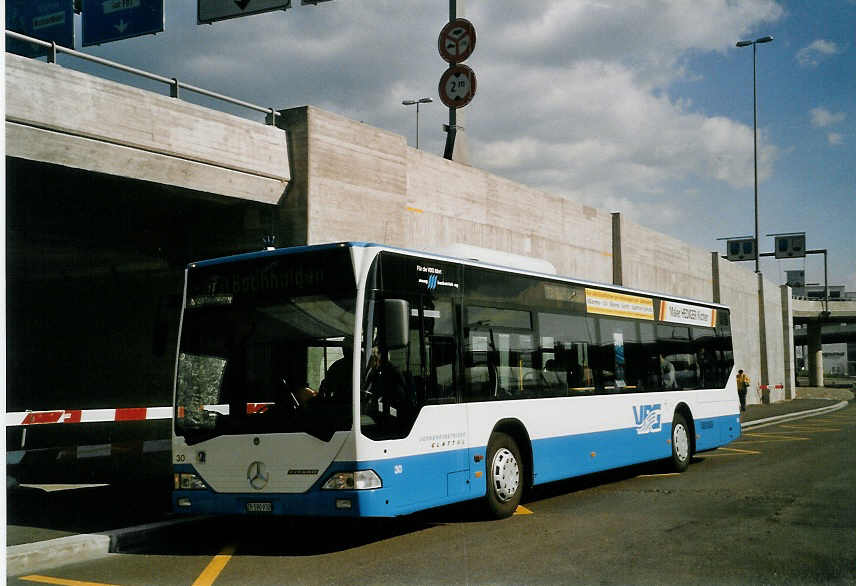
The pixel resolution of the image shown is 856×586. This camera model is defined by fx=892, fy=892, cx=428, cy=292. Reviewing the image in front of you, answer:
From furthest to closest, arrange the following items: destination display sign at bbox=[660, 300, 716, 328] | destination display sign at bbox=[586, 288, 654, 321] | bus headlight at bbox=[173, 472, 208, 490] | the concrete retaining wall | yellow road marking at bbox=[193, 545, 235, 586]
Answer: destination display sign at bbox=[660, 300, 716, 328] < destination display sign at bbox=[586, 288, 654, 321] < the concrete retaining wall < bus headlight at bbox=[173, 472, 208, 490] < yellow road marking at bbox=[193, 545, 235, 586]

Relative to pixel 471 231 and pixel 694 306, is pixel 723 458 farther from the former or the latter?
pixel 471 231

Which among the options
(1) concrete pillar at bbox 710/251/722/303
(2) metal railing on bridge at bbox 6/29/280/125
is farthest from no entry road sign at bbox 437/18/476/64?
(1) concrete pillar at bbox 710/251/722/303

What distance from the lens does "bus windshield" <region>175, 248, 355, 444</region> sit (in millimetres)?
8148

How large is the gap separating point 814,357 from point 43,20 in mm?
78082

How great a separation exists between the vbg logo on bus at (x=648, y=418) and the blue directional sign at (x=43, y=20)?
13.2 meters

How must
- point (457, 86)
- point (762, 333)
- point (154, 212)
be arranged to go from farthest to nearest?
point (762, 333) < point (457, 86) < point (154, 212)

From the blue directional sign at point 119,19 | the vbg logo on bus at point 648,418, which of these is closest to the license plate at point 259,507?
the vbg logo on bus at point 648,418

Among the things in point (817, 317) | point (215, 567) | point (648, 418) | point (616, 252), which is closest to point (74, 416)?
point (215, 567)

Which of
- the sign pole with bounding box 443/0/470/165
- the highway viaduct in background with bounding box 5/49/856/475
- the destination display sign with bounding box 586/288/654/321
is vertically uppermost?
the sign pole with bounding box 443/0/470/165

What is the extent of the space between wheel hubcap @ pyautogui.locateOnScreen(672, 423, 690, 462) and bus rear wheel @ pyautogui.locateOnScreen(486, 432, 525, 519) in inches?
204

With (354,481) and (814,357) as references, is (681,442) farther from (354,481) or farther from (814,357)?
(814,357)

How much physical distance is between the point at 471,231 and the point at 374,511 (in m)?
13.7

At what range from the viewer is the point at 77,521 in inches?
387

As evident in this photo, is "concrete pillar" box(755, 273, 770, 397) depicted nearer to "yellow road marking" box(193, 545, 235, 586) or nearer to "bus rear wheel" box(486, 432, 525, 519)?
"bus rear wheel" box(486, 432, 525, 519)
